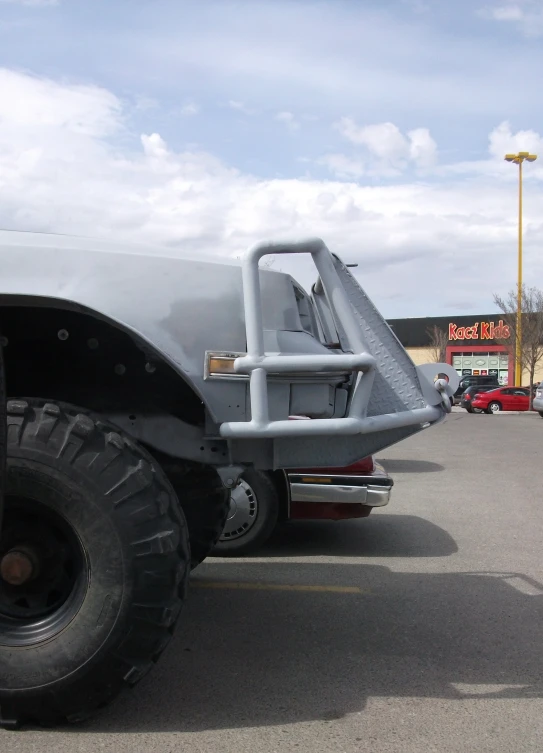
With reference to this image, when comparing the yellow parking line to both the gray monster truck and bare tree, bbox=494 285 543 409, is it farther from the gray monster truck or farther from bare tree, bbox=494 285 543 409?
bare tree, bbox=494 285 543 409

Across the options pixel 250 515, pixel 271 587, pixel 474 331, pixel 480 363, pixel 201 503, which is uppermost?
pixel 201 503

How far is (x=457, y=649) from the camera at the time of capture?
4336 millimetres

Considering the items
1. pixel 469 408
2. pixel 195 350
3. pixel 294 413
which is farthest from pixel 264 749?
pixel 469 408

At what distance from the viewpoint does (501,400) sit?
36.3 metres

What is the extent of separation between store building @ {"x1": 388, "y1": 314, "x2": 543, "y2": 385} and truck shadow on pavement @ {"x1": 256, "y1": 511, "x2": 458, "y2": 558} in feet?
159

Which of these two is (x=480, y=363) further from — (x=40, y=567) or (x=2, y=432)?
(x=2, y=432)

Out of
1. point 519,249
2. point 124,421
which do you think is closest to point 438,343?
point 519,249

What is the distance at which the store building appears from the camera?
2228 inches

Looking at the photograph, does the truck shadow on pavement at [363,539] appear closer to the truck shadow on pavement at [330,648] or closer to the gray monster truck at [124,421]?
the truck shadow on pavement at [330,648]

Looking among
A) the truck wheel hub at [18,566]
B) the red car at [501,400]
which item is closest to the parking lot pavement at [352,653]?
the truck wheel hub at [18,566]

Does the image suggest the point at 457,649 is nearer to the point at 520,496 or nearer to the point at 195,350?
the point at 195,350

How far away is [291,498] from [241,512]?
41cm

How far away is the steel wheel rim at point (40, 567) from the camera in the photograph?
→ 10.8ft

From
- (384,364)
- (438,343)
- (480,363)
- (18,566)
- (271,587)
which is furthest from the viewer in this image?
(480,363)
